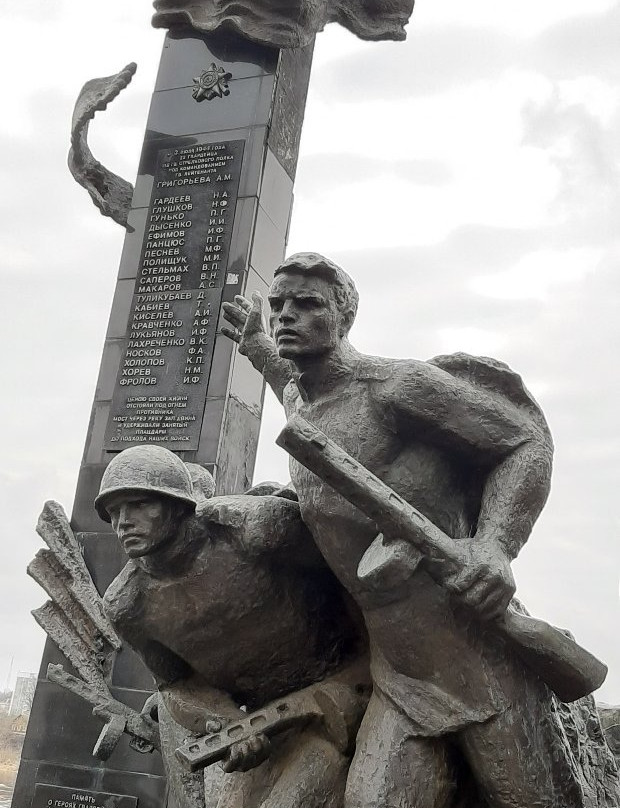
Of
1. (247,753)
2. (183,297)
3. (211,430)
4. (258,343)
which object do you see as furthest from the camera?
(183,297)

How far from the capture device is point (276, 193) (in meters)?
7.81

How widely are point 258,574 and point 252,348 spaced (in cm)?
114

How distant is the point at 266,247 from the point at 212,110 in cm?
140

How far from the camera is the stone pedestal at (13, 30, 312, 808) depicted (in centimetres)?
629

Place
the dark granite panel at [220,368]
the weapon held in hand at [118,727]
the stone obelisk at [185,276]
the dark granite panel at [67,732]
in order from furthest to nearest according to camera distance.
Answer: the dark granite panel at [220,368] → the stone obelisk at [185,276] → the dark granite panel at [67,732] → the weapon held in hand at [118,727]

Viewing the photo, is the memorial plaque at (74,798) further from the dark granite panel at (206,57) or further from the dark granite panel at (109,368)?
the dark granite panel at (206,57)

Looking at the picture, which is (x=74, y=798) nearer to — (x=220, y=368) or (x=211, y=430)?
(x=211, y=430)

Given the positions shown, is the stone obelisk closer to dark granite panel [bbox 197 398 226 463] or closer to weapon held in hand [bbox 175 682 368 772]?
dark granite panel [bbox 197 398 226 463]

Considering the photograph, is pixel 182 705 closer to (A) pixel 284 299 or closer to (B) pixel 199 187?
(A) pixel 284 299

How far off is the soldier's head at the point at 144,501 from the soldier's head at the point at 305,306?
691mm

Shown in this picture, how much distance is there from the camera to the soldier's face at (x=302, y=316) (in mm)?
3350

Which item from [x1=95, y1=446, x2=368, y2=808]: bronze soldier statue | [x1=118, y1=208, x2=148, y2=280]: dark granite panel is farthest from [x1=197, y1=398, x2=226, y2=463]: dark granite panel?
[x1=95, y1=446, x2=368, y2=808]: bronze soldier statue

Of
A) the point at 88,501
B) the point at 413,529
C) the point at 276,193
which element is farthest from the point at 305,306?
the point at 276,193

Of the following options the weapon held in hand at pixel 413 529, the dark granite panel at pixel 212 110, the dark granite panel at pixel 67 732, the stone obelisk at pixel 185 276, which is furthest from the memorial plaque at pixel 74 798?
the dark granite panel at pixel 212 110
